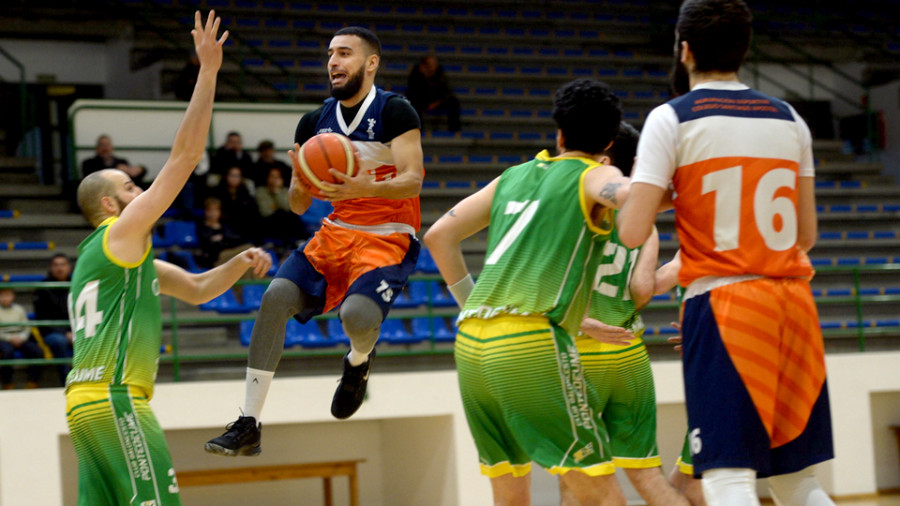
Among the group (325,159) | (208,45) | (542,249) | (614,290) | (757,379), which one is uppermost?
(208,45)

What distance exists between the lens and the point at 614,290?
204 inches

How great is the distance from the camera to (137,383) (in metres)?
4.25

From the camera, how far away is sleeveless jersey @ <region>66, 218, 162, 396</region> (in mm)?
4203

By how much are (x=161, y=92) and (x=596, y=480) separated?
11.5 m

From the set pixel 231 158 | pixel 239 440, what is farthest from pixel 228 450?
pixel 231 158

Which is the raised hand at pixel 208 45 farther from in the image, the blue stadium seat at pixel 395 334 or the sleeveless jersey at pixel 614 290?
the blue stadium seat at pixel 395 334

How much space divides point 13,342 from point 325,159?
226 inches

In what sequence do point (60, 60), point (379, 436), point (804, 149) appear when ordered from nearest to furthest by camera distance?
point (804, 149), point (379, 436), point (60, 60)

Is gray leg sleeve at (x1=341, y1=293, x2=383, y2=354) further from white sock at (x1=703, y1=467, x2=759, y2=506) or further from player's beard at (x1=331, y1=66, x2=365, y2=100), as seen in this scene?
white sock at (x1=703, y1=467, x2=759, y2=506)

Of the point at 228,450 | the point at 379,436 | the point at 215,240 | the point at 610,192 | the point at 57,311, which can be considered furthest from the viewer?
the point at 379,436

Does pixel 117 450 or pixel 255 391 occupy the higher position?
pixel 255 391

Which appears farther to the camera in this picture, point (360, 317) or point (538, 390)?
point (360, 317)

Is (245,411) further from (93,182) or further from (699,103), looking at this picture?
(699,103)

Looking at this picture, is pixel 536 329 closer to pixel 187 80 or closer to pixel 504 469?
pixel 504 469
